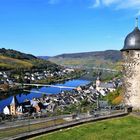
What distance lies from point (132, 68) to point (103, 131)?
7.44m

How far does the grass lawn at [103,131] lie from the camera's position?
19297 millimetres

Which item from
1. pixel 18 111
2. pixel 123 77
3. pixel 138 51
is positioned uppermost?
pixel 138 51

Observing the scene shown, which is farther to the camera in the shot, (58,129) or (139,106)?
(139,106)

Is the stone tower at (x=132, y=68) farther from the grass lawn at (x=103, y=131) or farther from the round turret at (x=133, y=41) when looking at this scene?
the grass lawn at (x=103, y=131)

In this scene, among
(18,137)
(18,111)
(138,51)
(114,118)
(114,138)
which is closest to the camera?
(18,137)

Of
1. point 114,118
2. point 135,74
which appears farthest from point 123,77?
point 114,118

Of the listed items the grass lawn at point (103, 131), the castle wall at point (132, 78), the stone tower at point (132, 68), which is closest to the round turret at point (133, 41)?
the stone tower at point (132, 68)

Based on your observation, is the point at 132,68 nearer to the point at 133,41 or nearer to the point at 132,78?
the point at 132,78

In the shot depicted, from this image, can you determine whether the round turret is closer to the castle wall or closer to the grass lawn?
the castle wall

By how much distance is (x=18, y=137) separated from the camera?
17906 mm

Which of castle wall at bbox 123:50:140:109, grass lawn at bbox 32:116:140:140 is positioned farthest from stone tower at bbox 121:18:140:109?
grass lawn at bbox 32:116:140:140

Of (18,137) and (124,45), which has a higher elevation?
(124,45)

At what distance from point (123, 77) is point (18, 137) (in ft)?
39.4

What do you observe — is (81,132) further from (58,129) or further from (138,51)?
(138,51)
